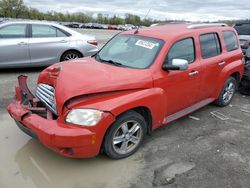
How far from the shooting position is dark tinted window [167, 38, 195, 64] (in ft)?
15.0

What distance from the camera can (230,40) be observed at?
6105 millimetres

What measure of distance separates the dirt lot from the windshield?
121cm

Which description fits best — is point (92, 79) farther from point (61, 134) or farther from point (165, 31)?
point (165, 31)

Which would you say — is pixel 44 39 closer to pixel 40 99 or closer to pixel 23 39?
pixel 23 39

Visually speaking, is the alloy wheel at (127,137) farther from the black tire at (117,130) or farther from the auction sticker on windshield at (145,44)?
the auction sticker on windshield at (145,44)

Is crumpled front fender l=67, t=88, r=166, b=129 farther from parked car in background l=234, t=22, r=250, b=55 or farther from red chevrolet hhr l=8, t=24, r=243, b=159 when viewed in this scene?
parked car in background l=234, t=22, r=250, b=55

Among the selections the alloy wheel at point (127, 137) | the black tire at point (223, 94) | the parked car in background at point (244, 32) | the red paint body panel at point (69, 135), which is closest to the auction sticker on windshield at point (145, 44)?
the alloy wheel at point (127, 137)

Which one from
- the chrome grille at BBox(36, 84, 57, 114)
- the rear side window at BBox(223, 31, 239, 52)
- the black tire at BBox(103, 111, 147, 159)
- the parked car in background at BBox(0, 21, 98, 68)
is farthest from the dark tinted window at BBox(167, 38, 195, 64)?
the parked car in background at BBox(0, 21, 98, 68)

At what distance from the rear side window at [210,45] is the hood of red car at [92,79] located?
5.01 feet

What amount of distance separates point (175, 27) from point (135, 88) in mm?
1788

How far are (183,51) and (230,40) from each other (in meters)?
1.81

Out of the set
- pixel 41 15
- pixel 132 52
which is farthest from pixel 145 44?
pixel 41 15

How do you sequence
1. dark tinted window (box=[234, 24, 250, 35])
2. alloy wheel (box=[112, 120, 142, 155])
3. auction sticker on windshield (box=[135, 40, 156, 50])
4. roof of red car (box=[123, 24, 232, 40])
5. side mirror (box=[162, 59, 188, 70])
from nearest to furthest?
alloy wheel (box=[112, 120, 142, 155]) → side mirror (box=[162, 59, 188, 70]) → auction sticker on windshield (box=[135, 40, 156, 50]) → roof of red car (box=[123, 24, 232, 40]) → dark tinted window (box=[234, 24, 250, 35])

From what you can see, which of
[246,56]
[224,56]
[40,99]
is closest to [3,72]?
[40,99]
